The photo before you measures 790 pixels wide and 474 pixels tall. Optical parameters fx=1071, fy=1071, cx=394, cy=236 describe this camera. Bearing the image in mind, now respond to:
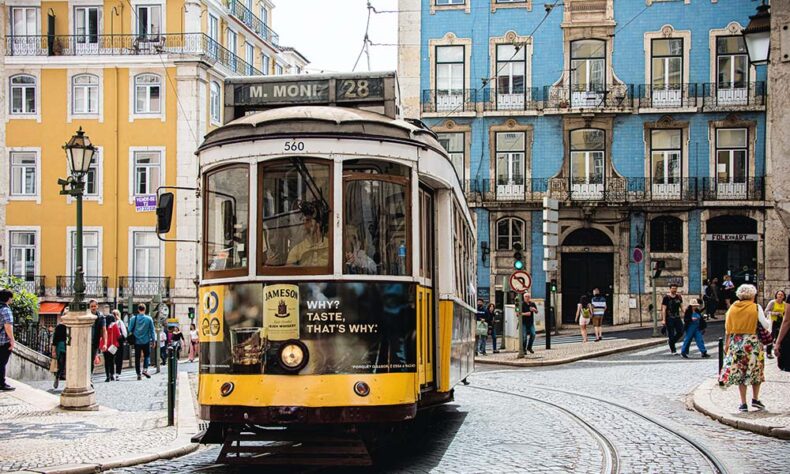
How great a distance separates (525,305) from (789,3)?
18593 mm

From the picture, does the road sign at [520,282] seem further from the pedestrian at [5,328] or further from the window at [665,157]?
the window at [665,157]

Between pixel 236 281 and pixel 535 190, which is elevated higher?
pixel 535 190

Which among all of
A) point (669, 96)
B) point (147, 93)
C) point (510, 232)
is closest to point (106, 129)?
point (147, 93)

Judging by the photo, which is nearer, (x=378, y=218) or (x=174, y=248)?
(x=378, y=218)

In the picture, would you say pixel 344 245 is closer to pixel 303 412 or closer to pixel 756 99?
pixel 303 412

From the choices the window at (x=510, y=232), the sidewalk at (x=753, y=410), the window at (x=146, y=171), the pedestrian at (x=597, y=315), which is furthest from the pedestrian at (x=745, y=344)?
the window at (x=146, y=171)

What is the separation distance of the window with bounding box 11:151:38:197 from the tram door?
116ft

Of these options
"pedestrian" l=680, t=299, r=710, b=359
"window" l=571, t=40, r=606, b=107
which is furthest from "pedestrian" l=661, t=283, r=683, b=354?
"window" l=571, t=40, r=606, b=107

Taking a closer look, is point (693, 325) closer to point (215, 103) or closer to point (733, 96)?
point (733, 96)

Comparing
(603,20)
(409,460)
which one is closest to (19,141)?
(603,20)

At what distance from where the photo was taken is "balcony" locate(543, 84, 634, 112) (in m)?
39.4

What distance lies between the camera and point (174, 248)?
133 ft

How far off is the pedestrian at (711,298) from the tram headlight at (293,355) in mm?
30908

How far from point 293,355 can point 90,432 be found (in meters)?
4.23
